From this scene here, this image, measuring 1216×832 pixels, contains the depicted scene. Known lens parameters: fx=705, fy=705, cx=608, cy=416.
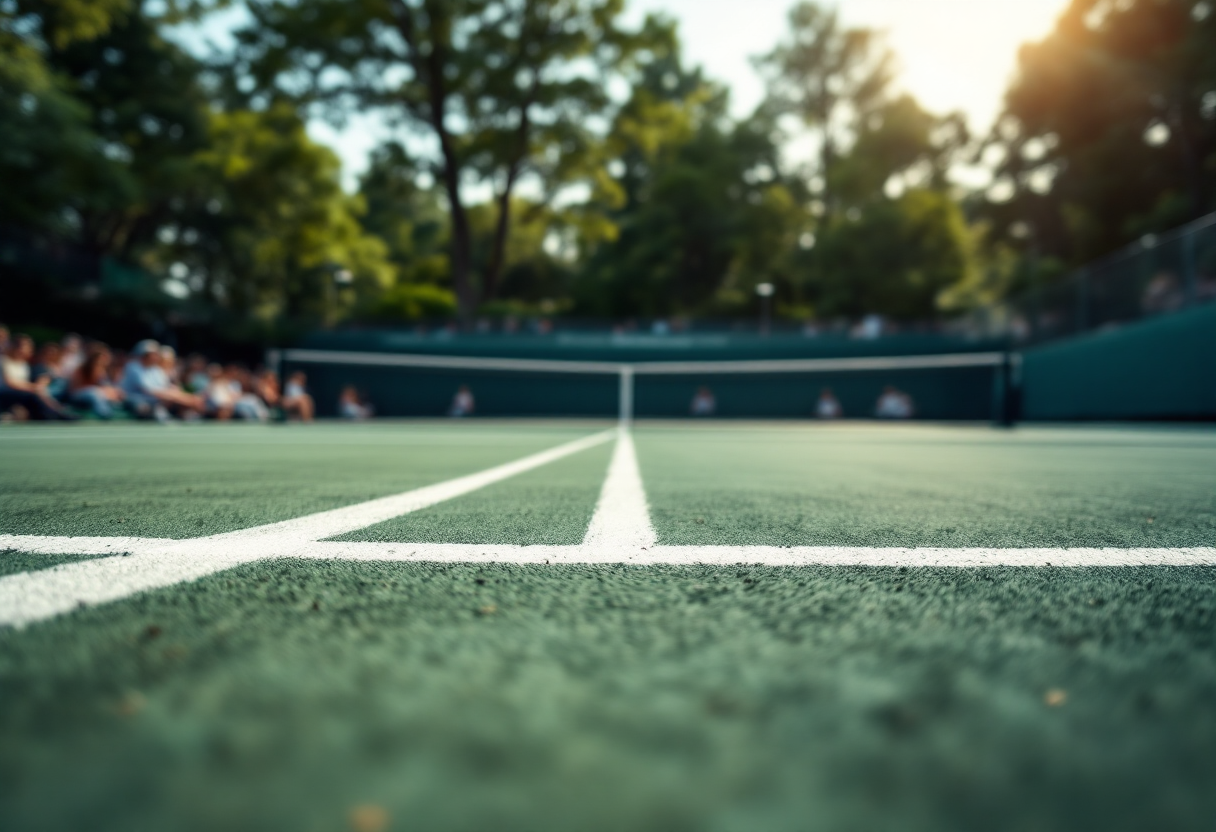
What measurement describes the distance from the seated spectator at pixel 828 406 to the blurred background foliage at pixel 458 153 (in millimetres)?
12152

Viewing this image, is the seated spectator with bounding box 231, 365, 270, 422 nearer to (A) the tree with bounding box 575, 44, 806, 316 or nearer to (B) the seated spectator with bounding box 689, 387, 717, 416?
(B) the seated spectator with bounding box 689, 387, 717, 416

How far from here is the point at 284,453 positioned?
4699 mm

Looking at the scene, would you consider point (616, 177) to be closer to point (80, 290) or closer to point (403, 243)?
point (403, 243)

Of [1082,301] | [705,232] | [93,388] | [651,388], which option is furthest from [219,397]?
[705,232]

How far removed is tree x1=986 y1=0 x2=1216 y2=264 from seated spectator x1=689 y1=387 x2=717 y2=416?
16601 millimetres

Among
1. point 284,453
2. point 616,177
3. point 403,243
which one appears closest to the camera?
point 284,453

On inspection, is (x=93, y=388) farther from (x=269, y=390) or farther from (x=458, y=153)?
(x=458, y=153)

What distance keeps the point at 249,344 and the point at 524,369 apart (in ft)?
36.8

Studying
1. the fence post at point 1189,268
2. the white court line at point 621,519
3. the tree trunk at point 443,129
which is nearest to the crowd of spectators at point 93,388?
the white court line at point 621,519

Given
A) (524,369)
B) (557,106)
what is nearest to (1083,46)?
(557,106)

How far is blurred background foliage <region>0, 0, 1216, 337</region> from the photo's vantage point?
22.7 m

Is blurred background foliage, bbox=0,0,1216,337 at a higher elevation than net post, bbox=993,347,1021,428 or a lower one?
higher

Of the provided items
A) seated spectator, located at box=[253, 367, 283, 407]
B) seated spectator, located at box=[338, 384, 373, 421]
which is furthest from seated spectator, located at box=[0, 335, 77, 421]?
seated spectator, located at box=[338, 384, 373, 421]

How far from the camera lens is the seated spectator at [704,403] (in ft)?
63.8
